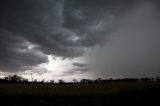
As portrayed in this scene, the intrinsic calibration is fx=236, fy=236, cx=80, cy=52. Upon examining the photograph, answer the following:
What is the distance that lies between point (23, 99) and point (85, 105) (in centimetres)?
1265

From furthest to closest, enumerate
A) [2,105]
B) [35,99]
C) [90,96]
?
[90,96] → [35,99] → [2,105]

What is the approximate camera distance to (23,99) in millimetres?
47688

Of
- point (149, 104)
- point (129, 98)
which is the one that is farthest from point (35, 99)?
point (149, 104)

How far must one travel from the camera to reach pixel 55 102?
4703cm

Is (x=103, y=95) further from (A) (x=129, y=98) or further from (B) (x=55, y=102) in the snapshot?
(B) (x=55, y=102)

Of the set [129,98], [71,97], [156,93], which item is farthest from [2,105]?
[156,93]

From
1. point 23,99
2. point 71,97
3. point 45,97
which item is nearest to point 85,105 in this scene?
point 71,97

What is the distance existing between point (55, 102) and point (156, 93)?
73.9 ft

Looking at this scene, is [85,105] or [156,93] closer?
[85,105]

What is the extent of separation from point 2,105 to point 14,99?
9.35 ft

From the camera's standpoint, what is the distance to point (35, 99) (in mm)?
48000

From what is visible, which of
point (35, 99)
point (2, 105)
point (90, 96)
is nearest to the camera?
point (2, 105)

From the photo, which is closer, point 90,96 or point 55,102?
point 55,102

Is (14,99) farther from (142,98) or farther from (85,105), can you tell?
(142,98)
